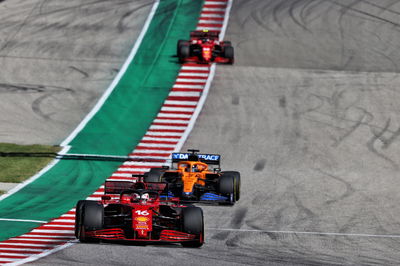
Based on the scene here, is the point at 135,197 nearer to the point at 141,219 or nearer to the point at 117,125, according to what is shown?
the point at 141,219

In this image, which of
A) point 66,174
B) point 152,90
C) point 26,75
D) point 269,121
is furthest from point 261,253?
point 26,75

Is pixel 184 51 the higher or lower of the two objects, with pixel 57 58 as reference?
higher

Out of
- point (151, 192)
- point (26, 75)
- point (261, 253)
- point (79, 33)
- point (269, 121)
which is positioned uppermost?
point (79, 33)

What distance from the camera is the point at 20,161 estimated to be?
30.8m

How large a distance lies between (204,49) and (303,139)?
33.0ft

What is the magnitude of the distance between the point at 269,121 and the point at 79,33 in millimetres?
14618

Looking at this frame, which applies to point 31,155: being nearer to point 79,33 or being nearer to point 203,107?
point 203,107

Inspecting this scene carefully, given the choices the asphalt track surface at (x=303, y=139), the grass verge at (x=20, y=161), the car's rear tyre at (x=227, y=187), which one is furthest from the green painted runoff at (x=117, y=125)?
the car's rear tyre at (x=227, y=187)

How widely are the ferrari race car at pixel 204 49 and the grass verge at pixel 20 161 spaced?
11.9m

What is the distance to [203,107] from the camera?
124ft

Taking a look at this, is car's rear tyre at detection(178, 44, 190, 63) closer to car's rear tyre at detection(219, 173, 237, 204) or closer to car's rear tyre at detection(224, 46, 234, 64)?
car's rear tyre at detection(224, 46, 234, 64)

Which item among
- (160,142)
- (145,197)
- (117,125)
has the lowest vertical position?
(145,197)

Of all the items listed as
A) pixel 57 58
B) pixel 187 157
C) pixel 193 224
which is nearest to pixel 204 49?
pixel 57 58

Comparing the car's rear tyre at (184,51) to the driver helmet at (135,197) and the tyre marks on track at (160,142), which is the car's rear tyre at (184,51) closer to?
the tyre marks on track at (160,142)
